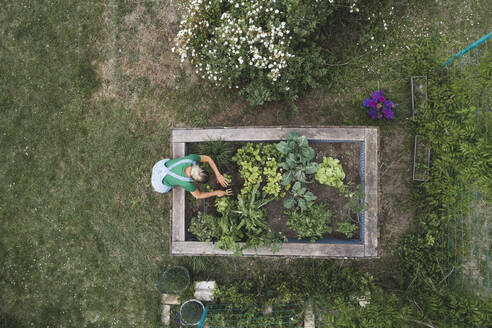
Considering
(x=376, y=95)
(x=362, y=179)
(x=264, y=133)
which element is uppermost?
(x=376, y=95)

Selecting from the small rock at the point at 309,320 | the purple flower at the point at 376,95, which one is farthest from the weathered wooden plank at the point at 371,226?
the purple flower at the point at 376,95

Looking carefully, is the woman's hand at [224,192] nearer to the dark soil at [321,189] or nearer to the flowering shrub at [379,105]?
the dark soil at [321,189]

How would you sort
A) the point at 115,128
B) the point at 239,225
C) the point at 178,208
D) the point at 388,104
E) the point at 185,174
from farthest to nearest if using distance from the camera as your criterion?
the point at 115,128, the point at 388,104, the point at 178,208, the point at 239,225, the point at 185,174

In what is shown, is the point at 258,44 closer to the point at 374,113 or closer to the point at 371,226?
the point at 374,113

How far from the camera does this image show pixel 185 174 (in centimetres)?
409

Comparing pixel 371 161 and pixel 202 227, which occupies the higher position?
pixel 371 161

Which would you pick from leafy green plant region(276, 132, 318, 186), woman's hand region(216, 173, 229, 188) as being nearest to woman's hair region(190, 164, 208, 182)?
woman's hand region(216, 173, 229, 188)

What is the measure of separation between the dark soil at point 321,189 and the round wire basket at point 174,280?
3.40 ft

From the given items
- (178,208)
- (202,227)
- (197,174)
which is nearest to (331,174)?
(197,174)

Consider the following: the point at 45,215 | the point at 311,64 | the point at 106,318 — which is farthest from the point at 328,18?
the point at 106,318

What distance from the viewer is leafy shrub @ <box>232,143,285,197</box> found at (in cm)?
439

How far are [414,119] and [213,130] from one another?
360 cm

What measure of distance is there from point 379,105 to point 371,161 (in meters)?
1.19

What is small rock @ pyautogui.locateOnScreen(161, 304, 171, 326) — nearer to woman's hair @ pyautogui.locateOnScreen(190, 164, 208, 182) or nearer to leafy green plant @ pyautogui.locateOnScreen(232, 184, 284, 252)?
leafy green plant @ pyautogui.locateOnScreen(232, 184, 284, 252)
